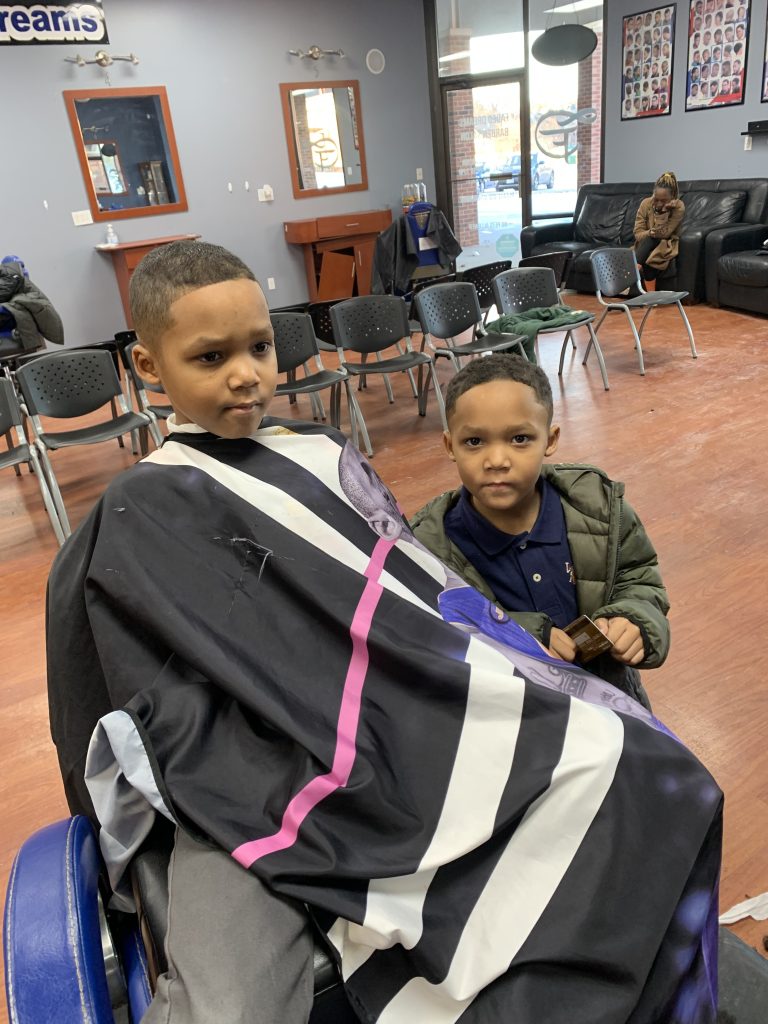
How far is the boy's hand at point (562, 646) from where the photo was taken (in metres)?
1.16

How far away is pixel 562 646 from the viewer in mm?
1165

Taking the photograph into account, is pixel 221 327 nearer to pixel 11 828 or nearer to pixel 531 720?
pixel 531 720

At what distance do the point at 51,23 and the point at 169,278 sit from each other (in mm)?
6851

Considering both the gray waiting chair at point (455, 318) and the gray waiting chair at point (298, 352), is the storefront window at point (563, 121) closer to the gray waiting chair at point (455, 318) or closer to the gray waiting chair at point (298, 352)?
the gray waiting chair at point (455, 318)

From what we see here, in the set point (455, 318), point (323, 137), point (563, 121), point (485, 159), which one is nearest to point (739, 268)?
point (455, 318)

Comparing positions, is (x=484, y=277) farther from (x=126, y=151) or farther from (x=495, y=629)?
(x=495, y=629)

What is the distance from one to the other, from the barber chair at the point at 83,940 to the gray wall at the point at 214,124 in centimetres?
725

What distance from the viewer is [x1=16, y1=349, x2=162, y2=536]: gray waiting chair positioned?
12.0 ft

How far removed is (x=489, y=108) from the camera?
900 centimetres

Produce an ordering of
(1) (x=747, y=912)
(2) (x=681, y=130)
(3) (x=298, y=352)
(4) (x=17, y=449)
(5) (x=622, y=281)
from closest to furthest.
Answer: (1) (x=747, y=912) < (4) (x=17, y=449) < (3) (x=298, y=352) < (5) (x=622, y=281) < (2) (x=681, y=130)

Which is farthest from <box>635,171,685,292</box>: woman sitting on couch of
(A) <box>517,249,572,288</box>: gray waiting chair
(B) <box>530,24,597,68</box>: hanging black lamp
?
(A) <box>517,249,572,288</box>: gray waiting chair

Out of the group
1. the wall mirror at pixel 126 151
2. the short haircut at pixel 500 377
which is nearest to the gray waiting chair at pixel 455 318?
the short haircut at pixel 500 377

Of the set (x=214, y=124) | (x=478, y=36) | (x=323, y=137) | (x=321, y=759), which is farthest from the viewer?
(x=478, y=36)

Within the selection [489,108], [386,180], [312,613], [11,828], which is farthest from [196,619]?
[489,108]
